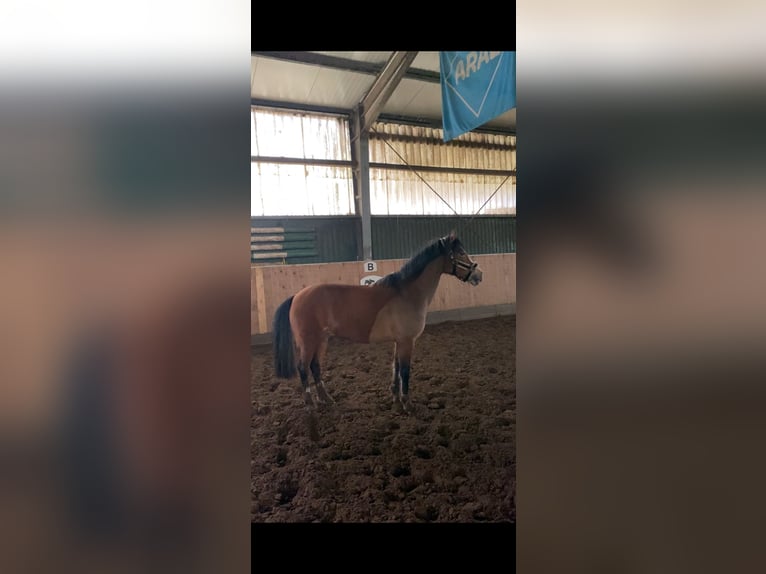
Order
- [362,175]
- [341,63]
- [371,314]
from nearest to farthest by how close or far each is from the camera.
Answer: [341,63]
[362,175]
[371,314]

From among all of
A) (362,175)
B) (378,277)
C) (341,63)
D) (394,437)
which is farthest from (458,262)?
(341,63)

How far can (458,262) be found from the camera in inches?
74.2

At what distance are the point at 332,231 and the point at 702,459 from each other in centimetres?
139

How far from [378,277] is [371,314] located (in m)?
0.19

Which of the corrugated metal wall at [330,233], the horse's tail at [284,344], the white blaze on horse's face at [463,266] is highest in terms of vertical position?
the corrugated metal wall at [330,233]

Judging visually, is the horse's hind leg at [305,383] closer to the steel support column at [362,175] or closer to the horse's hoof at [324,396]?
the horse's hoof at [324,396]

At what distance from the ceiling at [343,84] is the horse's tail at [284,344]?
2.79ft

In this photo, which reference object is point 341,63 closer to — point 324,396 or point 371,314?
point 371,314

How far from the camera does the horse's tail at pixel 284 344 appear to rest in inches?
69.7

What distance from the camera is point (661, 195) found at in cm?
69

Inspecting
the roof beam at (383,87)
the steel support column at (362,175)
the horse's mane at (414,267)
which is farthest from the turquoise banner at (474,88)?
the horse's mane at (414,267)

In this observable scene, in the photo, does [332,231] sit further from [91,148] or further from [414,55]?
[91,148]

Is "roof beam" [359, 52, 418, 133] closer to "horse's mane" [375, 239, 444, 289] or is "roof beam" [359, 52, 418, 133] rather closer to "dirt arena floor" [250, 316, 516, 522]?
"horse's mane" [375, 239, 444, 289]

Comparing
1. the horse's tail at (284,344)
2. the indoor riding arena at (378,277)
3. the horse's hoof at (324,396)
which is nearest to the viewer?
the indoor riding arena at (378,277)
